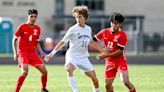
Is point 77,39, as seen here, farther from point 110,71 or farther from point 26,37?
point 26,37

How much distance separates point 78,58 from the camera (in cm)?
1466

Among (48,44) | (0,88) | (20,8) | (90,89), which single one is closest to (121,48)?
→ (90,89)

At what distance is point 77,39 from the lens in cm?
1459

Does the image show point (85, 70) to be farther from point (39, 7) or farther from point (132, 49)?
point (39, 7)

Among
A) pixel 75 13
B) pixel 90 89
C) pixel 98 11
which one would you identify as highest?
pixel 75 13

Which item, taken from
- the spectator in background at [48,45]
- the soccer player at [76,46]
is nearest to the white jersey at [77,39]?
the soccer player at [76,46]

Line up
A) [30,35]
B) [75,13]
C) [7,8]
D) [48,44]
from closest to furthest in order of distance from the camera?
[75,13] → [30,35] → [48,44] → [7,8]

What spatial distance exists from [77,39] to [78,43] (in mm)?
91

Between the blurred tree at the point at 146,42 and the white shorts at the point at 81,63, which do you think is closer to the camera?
the white shorts at the point at 81,63

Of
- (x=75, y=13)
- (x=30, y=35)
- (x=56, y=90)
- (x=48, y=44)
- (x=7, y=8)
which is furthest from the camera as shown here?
(x=7, y=8)

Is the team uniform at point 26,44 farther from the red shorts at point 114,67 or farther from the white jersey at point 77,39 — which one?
the red shorts at point 114,67

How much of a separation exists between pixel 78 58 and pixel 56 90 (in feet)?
10.4

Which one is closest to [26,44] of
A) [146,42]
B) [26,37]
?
[26,37]

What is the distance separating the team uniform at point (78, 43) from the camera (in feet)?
47.8
